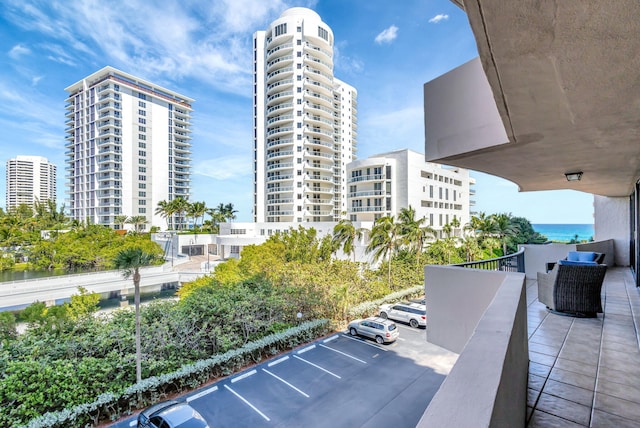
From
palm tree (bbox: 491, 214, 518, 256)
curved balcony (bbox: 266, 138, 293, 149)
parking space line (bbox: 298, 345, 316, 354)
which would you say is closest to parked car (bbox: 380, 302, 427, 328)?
parking space line (bbox: 298, 345, 316, 354)

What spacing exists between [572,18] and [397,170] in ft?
101

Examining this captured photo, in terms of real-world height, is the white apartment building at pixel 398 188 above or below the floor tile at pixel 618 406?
above

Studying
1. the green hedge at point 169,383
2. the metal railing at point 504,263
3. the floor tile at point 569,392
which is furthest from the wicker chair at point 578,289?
the green hedge at point 169,383

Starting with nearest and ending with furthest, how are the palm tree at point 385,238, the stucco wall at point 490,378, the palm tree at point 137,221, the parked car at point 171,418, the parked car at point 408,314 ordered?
the stucco wall at point 490,378 < the parked car at point 171,418 < the parked car at point 408,314 < the palm tree at point 385,238 < the palm tree at point 137,221

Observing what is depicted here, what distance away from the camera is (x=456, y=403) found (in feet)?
3.24

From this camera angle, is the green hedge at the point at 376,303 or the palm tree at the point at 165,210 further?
the palm tree at the point at 165,210

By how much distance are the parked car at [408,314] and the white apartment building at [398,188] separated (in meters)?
16.3

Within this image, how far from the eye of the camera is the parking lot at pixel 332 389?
808cm

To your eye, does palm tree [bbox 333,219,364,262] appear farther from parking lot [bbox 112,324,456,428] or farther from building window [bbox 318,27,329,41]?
building window [bbox 318,27,329,41]

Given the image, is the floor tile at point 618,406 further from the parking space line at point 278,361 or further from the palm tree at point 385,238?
the palm tree at point 385,238

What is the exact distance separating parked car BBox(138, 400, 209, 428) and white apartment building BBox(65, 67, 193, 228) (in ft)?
164

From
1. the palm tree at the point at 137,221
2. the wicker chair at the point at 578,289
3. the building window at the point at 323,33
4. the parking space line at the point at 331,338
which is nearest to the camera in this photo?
the wicker chair at the point at 578,289

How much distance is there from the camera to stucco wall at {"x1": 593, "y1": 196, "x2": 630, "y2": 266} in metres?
9.90

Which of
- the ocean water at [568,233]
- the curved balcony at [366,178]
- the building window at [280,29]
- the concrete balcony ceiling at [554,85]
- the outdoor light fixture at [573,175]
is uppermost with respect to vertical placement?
the building window at [280,29]
